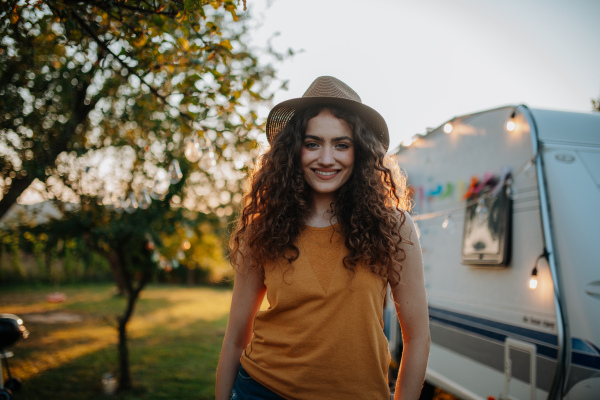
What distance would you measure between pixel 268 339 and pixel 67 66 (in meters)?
4.01

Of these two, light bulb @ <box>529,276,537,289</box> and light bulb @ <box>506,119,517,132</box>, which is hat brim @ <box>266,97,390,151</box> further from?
light bulb @ <box>506,119,517,132</box>

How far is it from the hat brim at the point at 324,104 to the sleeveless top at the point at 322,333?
0.63 metres

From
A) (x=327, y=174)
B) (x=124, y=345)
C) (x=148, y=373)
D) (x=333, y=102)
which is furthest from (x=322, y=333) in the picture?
(x=148, y=373)

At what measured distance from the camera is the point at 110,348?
696 cm

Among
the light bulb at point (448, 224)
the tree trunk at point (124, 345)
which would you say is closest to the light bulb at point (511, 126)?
the light bulb at point (448, 224)

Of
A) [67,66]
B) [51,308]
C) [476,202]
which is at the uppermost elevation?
[67,66]

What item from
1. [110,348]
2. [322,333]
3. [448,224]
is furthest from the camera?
[110,348]

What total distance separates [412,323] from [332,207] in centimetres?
59

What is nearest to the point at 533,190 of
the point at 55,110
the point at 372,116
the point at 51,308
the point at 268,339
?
the point at 372,116

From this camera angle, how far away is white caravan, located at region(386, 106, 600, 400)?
236cm

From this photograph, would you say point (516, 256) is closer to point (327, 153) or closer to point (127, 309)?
point (327, 153)

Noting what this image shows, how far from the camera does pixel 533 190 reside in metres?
2.87

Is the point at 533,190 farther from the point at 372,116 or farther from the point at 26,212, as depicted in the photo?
the point at 26,212

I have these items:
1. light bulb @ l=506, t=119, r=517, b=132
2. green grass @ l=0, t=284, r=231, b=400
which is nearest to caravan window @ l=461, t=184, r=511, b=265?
light bulb @ l=506, t=119, r=517, b=132
